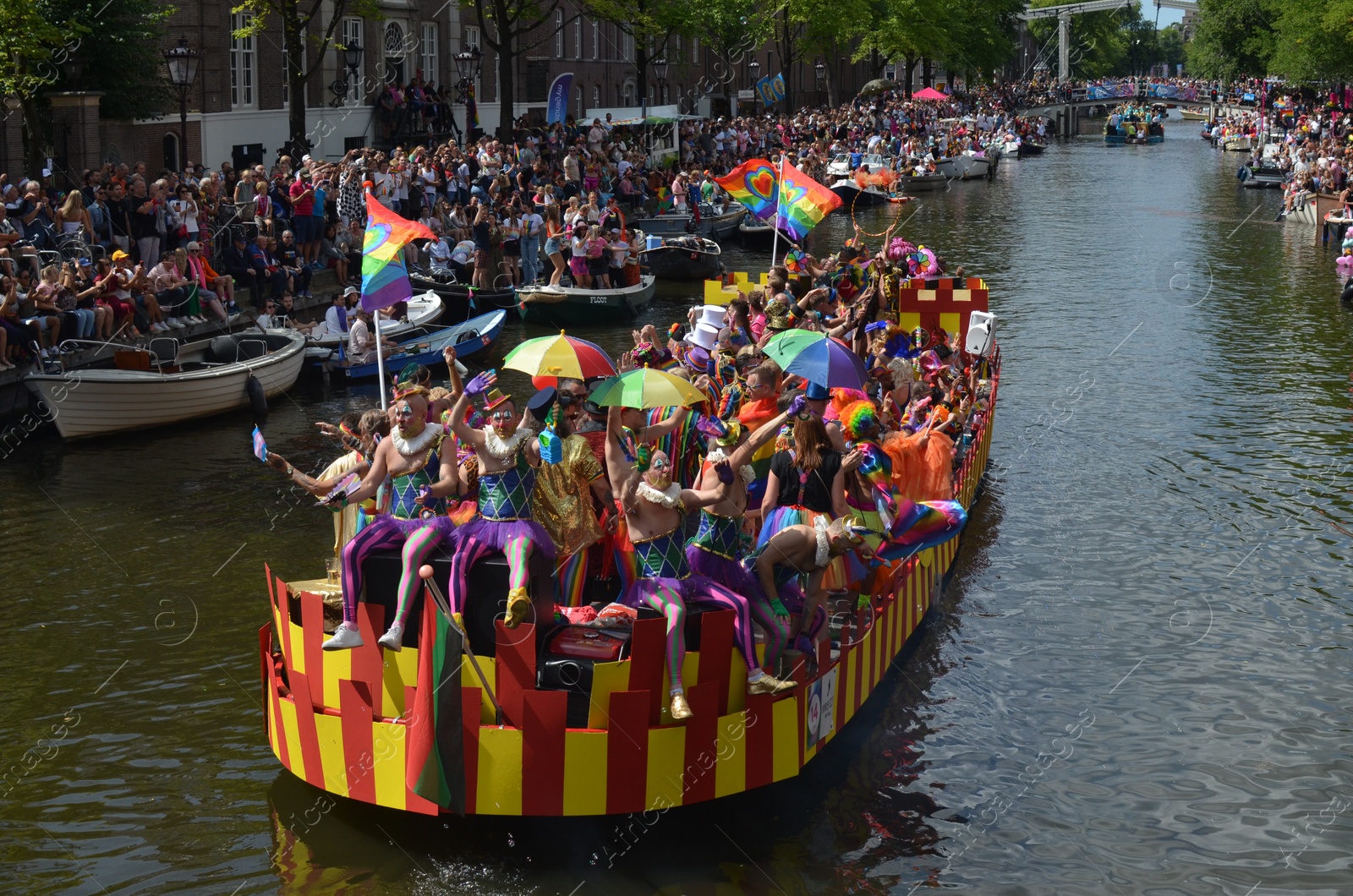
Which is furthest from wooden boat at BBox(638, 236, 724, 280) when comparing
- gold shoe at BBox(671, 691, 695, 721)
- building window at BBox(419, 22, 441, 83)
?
gold shoe at BBox(671, 691, 695, 721)

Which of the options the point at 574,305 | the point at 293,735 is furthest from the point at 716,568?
the point at 574,305

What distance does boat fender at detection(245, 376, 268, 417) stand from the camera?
19438 mm

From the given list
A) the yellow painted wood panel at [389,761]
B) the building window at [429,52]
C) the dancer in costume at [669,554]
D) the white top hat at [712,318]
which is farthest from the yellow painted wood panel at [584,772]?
the building window at [429,52]

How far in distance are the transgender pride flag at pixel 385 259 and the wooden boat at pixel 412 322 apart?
9.51 m

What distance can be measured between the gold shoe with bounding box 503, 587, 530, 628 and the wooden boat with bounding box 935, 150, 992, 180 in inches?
2113

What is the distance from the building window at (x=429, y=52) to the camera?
148 ft

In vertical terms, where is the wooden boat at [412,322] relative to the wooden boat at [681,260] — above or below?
below

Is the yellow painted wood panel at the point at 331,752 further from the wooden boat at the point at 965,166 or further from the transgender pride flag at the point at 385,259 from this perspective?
the wooden boat at the point at 965,166

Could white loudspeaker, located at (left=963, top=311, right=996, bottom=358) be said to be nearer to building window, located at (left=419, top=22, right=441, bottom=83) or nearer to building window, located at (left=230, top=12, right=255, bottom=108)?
building window, located at (left=230, top=12, right=255, bottom=108)

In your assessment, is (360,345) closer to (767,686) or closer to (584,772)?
(767,686)

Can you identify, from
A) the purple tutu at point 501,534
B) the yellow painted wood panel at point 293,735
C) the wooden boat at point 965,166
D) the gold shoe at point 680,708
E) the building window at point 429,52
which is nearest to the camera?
the gold shoe at point 680,708

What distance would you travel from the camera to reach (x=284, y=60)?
1487 inches

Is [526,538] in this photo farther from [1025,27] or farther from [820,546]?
[1025,27]

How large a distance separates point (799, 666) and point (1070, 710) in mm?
3267
